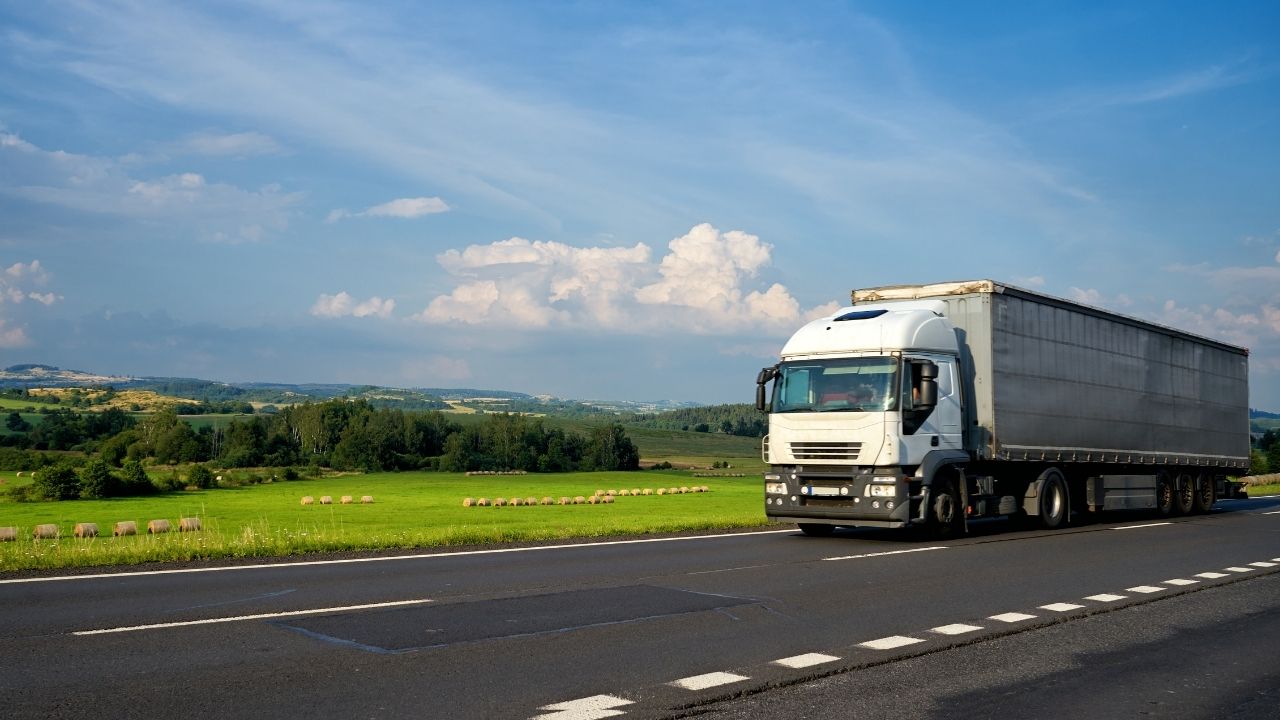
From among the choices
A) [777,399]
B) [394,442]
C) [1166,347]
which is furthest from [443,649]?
[394,442]

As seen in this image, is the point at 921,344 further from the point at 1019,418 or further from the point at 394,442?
the point at 394,442

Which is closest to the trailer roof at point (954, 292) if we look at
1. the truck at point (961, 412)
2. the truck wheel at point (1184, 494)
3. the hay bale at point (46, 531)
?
the truck at point (961, 412)

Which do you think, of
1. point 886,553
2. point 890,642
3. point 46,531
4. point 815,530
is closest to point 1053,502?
point 815,530

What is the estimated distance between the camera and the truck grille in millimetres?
17703

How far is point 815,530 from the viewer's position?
20.8 m

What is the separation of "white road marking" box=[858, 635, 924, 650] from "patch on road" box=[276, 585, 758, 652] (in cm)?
211

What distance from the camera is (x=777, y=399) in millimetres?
18875

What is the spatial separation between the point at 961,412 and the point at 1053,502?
13.7 ft

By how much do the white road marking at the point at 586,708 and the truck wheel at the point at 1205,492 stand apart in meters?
25.7

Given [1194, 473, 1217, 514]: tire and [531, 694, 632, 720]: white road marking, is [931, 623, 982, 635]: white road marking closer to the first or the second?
[531, 694, 632, 720]: white road marking

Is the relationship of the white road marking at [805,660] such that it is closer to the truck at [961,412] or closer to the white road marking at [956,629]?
the white road marking at [956,629]

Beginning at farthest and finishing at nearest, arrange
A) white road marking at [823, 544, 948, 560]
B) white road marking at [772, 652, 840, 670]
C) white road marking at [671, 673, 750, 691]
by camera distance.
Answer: white road marking at [823, 544, 948, 560]
white road marking at [772, 652, 840, 670]
white road marking at [671, 673, 750, 691]

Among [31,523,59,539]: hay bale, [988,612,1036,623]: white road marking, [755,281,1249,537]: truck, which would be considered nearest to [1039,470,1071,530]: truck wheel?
[755,281,1249,537]: truck

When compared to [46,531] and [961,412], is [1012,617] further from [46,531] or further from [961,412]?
[46,531]
